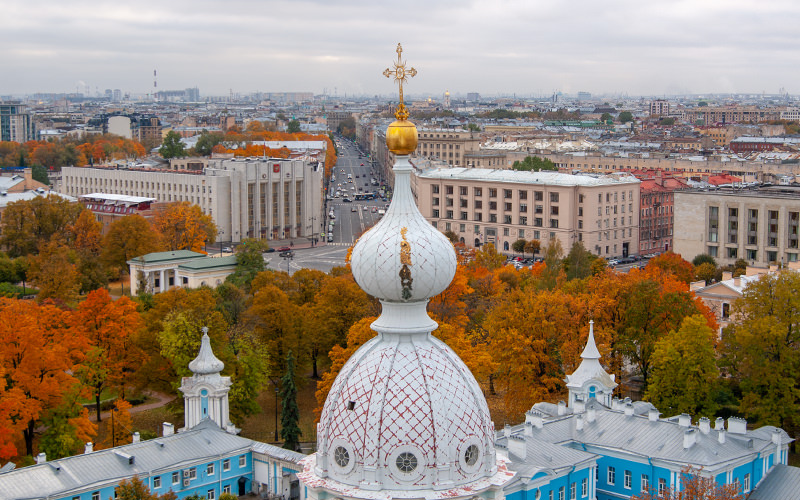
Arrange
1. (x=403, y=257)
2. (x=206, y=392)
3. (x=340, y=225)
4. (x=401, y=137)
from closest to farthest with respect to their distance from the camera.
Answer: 1. (x=403, y=257)
2. (x=401, y=137)
3. (x=206, y=392)
4. (x=340, y=225)

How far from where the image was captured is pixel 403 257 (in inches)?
512

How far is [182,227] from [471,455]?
85.6 meters

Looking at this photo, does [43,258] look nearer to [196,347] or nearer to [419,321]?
[196,347]

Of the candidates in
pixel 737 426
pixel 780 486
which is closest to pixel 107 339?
pixel 737 426

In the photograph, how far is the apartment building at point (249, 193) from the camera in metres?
108

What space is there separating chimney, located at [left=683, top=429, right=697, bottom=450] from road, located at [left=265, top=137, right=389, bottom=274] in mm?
51255

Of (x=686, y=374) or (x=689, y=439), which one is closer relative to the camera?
(x=689, y=439)

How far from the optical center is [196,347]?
49.1 m

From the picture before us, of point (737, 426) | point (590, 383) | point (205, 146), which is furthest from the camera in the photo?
point (205, 146)

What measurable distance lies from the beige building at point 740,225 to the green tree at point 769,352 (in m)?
40.8

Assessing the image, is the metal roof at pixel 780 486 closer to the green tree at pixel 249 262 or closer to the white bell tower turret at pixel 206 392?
the white bell tower turret at pixel 206 392

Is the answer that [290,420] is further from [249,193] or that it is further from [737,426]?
[249,193]

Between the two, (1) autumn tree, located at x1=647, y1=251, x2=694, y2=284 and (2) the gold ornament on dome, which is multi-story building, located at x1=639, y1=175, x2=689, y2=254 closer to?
(1) autumn tree, located at x1=647, y1=251, x2=694, y2=284

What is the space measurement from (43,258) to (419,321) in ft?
230
